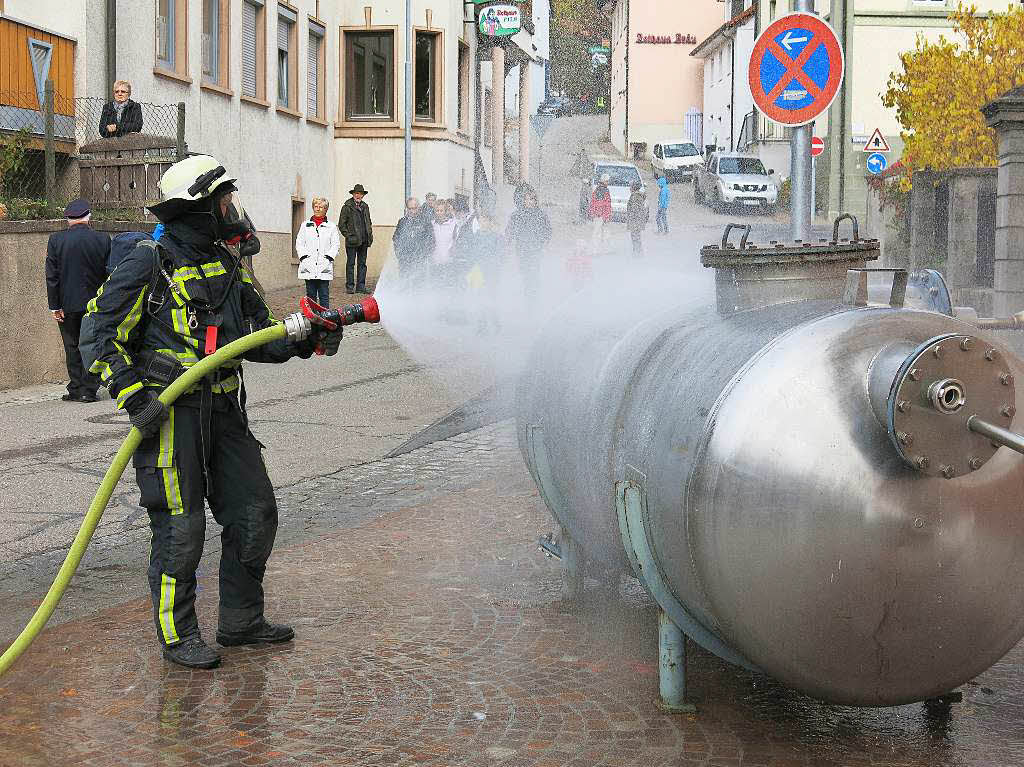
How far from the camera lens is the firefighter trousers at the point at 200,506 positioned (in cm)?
506

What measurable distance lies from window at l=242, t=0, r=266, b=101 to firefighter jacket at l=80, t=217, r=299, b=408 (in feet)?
67.2

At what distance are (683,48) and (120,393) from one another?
72.8 meters

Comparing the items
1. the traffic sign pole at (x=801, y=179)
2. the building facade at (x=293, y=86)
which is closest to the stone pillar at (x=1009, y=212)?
the traffic sign pole at (x=801, y=179)

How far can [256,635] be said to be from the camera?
5.29m

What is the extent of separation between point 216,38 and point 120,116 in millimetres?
7626

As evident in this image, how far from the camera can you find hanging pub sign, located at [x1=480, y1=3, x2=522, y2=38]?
1373 inches

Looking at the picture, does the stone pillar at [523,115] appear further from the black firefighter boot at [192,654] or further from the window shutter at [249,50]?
the black firefighter boot at [192,654]

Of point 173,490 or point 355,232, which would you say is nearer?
point 173,490

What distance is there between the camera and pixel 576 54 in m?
104

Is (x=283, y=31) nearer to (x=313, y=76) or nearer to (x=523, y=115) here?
(x=313, y=76)

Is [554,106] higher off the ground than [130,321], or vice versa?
[554,106]

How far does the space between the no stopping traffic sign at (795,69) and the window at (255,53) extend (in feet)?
55.1

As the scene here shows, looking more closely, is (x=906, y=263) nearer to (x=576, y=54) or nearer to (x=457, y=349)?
(x=457, y=349)

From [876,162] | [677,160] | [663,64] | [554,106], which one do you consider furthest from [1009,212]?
[554,106]
